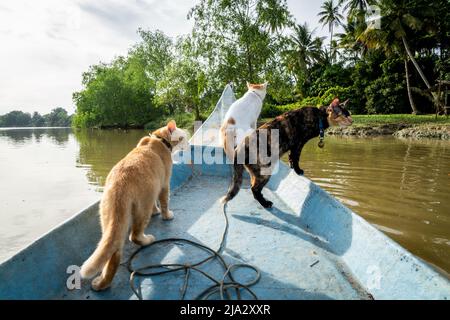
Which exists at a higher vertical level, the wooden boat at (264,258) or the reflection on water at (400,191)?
the wooden boat at (264,258)

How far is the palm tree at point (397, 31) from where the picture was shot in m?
25.4

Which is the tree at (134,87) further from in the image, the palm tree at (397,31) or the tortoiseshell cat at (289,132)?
the tortoiseshell cat at (289,132)

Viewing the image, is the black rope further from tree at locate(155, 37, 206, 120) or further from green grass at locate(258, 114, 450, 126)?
green grass at locate(258, 114, 450, 126)

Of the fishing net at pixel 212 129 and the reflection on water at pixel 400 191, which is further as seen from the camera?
the fishing net at pixel 212 129

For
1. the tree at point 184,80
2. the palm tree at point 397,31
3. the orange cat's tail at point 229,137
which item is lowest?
the orange cat's tail at point 229,137

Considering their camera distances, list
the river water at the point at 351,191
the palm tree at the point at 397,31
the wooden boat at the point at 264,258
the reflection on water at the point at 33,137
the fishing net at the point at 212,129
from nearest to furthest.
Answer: the wooden boat at the point at 264,258 → the river water at the point at 351,191 → the fishing net at the point at 212,129 → the reflection on water at the point at 33,137 → the palm tree at the point at 397,31

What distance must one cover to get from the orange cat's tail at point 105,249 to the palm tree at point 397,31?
2957cm

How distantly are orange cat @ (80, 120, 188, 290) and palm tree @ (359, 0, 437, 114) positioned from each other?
2842cm

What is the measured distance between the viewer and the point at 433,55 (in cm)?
2912

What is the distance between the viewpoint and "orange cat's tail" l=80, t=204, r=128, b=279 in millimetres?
1909

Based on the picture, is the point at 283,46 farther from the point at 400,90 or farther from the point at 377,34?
the point at 400,90

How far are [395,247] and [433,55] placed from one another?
34.9 meters

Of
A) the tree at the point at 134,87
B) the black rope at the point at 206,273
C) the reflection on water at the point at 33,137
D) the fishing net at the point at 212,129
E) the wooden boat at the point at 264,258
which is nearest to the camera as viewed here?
the wooden boat at the point at 264,258

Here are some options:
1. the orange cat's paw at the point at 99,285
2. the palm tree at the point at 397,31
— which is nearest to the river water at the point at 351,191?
the orange cat's paw at the point at 99,285
